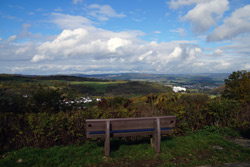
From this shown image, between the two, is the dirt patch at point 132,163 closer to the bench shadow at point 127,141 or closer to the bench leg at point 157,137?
the bench leg at point 157,137

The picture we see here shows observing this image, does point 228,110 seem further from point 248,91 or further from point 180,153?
point 248,91

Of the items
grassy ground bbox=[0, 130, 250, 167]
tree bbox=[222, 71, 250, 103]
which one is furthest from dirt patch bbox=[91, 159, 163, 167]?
tree bbox=[222, 71, 250, 103]

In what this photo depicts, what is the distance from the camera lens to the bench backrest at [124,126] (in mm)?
3709

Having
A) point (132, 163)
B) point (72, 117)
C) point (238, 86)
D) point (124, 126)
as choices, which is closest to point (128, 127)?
point (124, 126)

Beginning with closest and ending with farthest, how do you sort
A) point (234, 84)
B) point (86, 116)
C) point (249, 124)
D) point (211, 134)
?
1. point (86, 116)
2. point (211, 134)
3. point (249, 124)
4. point (234, 84)

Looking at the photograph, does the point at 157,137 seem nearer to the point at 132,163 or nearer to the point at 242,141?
the point at 132,163

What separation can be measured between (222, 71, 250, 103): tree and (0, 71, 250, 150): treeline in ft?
8.67

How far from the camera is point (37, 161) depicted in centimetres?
343

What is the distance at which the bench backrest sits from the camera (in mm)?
3709

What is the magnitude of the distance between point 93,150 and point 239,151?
130 inches

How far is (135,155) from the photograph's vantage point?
3750mm

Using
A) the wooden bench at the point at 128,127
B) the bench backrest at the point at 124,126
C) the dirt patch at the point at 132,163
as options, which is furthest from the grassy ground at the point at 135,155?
the bench backrest at the point at 124,126

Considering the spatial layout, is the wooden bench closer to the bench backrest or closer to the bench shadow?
the bench backrest

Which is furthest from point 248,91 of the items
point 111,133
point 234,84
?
point 111,133
